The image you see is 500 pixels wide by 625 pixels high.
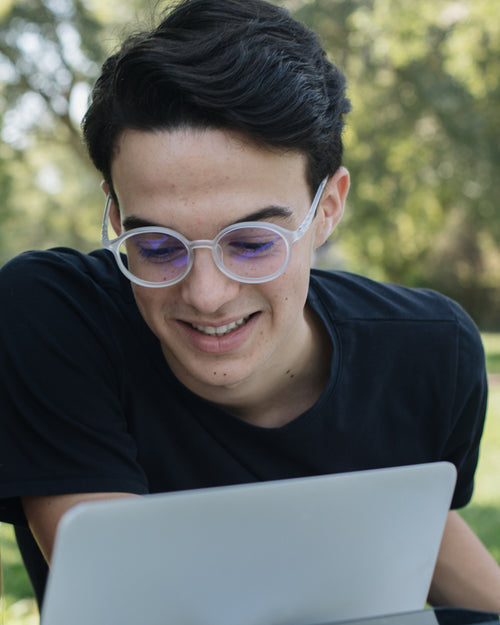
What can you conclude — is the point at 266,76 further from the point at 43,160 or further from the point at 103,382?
the point at 43,160

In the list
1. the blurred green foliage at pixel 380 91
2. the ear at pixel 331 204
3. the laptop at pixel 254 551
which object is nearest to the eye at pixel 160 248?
the ear at pixel 331 204

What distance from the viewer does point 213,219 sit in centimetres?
154

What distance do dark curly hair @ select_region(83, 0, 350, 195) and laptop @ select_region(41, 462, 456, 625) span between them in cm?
79

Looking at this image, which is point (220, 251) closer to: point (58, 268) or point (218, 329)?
point (218, 329)

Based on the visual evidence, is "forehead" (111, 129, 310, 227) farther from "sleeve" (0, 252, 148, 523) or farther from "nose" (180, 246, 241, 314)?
"sleeve" (0, 252, 148, 523)

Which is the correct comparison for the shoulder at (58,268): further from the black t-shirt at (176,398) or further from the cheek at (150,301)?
the cheek at (150,301)

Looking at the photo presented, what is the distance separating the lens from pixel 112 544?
1.03 meters

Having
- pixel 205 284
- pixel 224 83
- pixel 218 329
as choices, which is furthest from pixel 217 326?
pixel 224 83

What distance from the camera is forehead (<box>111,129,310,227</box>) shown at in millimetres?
1541

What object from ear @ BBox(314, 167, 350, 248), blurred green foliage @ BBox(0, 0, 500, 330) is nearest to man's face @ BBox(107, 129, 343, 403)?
ear @ BBox(314, 167, 350, 248)

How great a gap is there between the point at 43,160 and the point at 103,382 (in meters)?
22.0

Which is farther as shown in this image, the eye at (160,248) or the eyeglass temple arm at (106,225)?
the eyeglass temple arm at (106,225)

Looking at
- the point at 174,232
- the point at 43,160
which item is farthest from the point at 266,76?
the point at 43,160

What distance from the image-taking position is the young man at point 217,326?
1.58 meters
